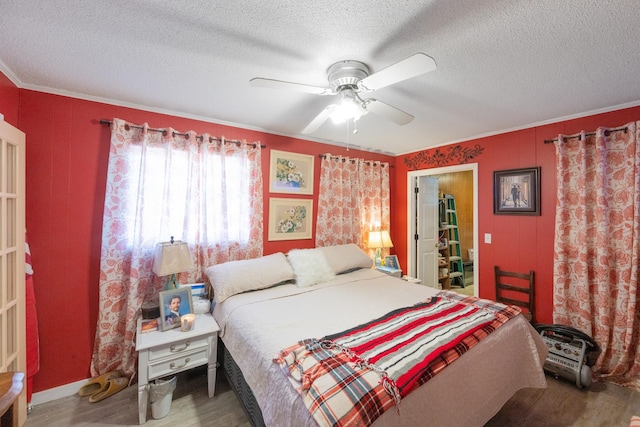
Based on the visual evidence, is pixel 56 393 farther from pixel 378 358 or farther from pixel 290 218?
pixel 378 358

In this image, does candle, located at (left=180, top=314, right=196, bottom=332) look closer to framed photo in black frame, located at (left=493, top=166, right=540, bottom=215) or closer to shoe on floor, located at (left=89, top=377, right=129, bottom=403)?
shoe on floor, located at (left=89, top=377, right=129, bottom=403)

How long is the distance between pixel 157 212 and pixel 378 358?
2.19 metres

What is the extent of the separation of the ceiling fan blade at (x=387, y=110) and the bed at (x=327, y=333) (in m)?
1.42

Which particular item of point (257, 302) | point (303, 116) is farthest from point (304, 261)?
point (303, 116)

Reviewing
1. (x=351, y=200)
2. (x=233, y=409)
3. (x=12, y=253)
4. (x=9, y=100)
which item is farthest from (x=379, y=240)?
(x=9, y=100)

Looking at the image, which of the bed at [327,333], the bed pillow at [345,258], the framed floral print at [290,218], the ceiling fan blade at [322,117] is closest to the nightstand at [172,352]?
the bed at [327,333]

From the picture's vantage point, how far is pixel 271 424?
1279 mm

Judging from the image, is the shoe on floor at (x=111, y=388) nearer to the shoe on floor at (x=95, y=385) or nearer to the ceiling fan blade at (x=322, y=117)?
the shoe on floor at (x=95, y=385)

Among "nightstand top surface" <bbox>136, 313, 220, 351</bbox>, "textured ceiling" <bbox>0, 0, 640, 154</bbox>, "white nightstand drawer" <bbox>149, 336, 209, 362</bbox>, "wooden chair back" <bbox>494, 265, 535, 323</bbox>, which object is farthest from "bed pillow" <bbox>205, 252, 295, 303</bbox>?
"wooden chair back" <bbox>494, 265, 535, 323</bbox>

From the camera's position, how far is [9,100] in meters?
1.81

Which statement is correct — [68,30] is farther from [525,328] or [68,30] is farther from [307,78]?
[525,328]

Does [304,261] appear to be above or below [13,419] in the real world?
above

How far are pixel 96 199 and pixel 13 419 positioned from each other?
1.60 m

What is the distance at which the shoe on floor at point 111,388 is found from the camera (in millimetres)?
2018
